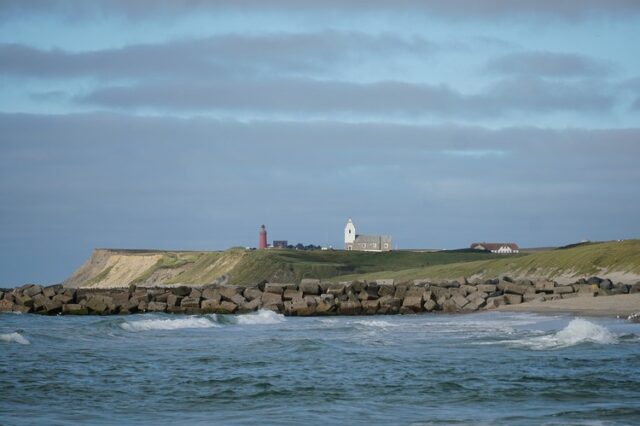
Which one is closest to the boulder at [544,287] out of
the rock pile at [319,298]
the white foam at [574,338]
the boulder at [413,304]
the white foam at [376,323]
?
the rock pile at [319,298]

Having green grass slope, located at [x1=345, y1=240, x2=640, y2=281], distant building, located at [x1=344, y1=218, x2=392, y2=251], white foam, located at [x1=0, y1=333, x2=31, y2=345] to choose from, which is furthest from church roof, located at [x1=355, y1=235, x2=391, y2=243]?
white foam, located at [x1=0, y1=333, x2=31, y2=345]

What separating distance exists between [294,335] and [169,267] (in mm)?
73953

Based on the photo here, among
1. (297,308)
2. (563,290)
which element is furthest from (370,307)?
(563,290)

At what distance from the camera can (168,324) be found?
31.3 m

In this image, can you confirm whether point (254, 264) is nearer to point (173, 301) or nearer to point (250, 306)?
point (173, 301)

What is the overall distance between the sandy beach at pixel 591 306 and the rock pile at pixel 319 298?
5.78ft

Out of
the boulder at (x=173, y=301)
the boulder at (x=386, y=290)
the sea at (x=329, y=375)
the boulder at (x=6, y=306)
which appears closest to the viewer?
the sea at (x=329, y=375)

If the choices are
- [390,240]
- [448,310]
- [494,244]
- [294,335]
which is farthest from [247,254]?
[294,335]

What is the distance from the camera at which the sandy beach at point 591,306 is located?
102ft

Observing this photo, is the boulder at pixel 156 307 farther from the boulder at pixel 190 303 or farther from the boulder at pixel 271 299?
the boulder at pixel 271 299

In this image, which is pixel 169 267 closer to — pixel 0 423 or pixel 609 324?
pixel 609 324

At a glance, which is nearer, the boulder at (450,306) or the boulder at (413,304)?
the boulder at (450,306)

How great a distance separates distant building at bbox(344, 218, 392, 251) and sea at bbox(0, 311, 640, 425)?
8365 centimetres

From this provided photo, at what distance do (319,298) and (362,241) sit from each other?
7580 centimetres
